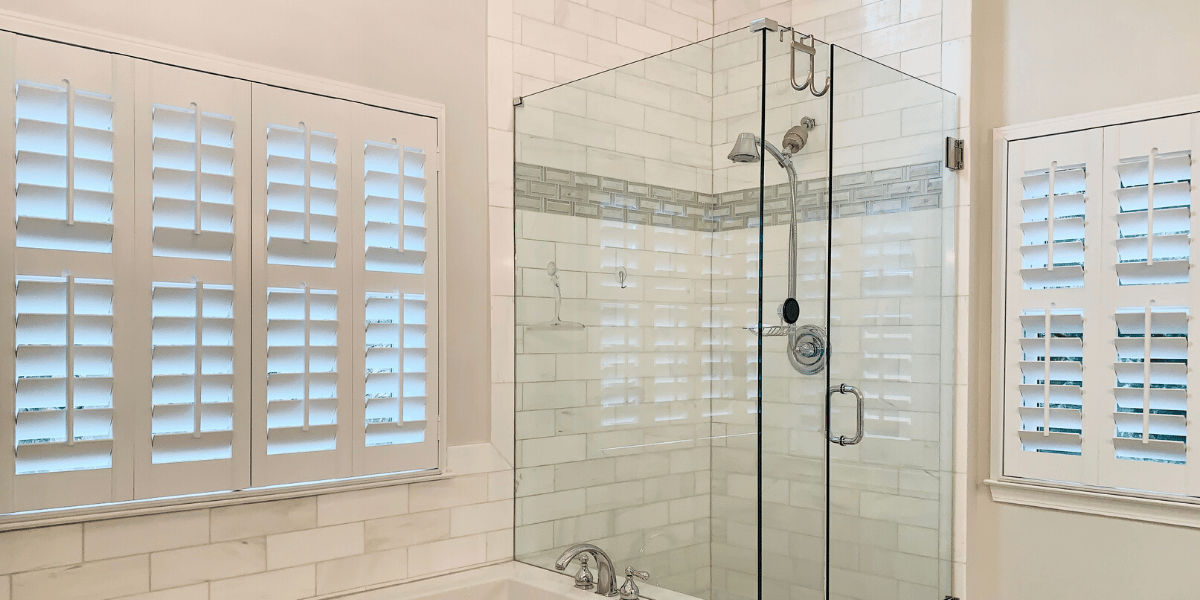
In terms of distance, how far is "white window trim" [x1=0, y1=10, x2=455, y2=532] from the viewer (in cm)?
185

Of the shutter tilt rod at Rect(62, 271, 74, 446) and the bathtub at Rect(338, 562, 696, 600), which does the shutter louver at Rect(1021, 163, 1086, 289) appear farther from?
the shutter tilt rod at Rect(62, 271, 74, 446)

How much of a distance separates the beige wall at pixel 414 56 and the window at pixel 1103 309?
1.63 metres

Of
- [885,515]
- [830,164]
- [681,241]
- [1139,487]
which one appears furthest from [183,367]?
[1139,487]

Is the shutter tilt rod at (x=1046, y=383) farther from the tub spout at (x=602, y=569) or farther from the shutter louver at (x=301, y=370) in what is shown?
the shutter louver at (x=301, y=370)

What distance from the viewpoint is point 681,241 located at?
7.31 ft

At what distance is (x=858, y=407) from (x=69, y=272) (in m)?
1.95

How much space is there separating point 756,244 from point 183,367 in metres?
1.39

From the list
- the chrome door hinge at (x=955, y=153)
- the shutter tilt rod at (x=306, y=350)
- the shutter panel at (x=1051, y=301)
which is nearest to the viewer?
the shutter tilt rod at (x=306, y=350)

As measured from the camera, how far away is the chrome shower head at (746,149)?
202cm

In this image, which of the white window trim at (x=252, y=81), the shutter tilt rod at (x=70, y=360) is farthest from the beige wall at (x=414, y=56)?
the shutter tilt rod at (x=70, y=360)

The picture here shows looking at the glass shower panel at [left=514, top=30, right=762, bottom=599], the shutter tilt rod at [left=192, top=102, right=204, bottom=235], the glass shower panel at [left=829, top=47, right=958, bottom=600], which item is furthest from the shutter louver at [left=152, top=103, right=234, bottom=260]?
the glass shower panel at [left=829, top=47, right=958, bottom=600]

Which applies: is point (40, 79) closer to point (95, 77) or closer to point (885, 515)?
point (95, 77)

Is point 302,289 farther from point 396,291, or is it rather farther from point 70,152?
point 70,152

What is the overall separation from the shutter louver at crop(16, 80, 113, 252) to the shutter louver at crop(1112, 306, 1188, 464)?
2.61 m
